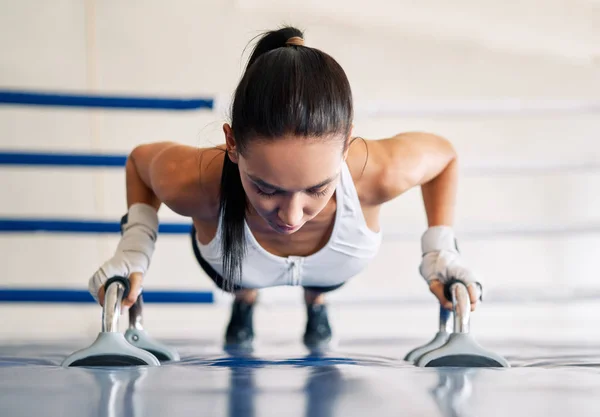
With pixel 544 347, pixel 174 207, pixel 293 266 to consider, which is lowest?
pixel 544 347

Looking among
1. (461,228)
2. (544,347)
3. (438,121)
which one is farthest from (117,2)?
(544,347)

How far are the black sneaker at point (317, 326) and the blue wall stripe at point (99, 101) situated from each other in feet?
2.10

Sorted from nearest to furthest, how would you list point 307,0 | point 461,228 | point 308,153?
point 308,153 < point 461,228 < point 307,0

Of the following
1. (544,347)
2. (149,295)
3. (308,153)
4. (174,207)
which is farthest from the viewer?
(149,295)

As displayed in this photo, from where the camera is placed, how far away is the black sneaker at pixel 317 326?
167cm

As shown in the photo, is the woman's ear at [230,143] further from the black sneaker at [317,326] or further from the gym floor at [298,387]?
the black sneaker at [317,326]

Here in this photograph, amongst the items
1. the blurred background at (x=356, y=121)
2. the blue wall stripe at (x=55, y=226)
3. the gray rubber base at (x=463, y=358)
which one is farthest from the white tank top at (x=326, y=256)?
the blurred background at (x=356, y=121)

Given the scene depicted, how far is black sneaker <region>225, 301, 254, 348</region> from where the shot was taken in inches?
64.9

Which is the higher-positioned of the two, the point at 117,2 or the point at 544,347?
the point at 117,2

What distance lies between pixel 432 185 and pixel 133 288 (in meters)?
0.64

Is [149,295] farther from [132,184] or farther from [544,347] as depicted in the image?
[544,347]

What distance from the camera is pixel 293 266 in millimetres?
1370

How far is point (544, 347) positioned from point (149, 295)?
1.04 metres

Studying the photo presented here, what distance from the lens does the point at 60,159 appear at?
196 cm
